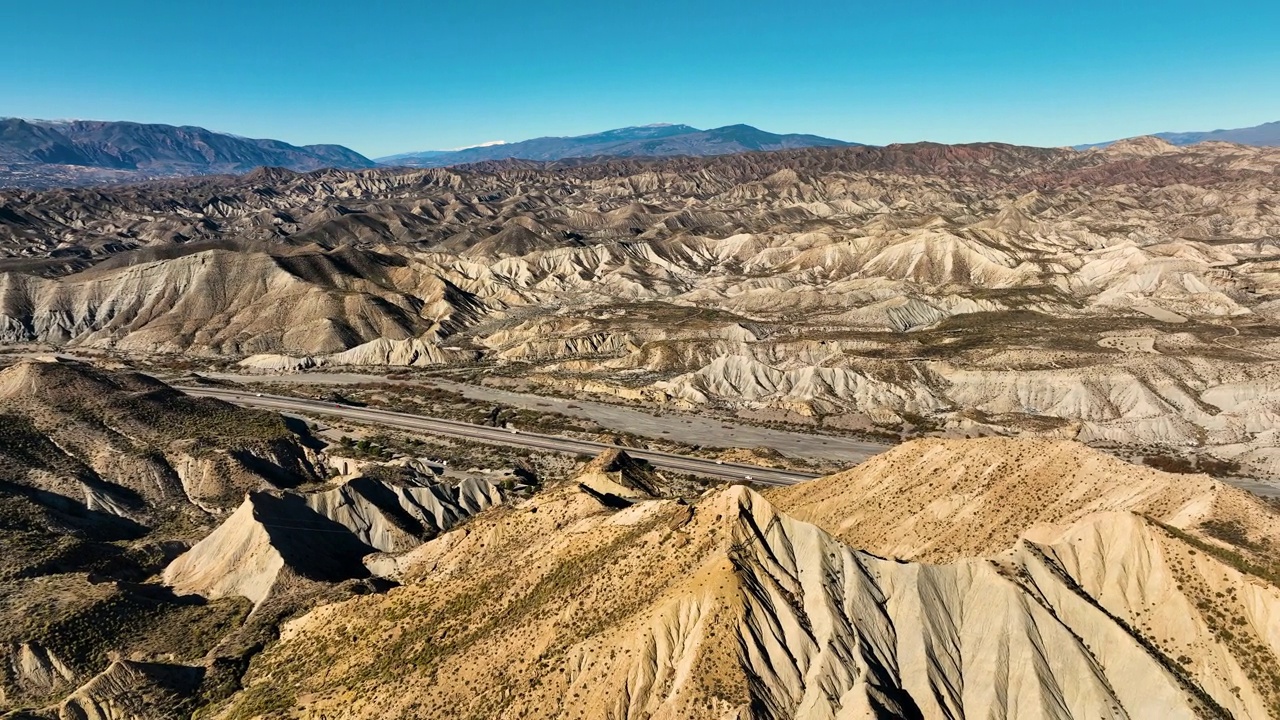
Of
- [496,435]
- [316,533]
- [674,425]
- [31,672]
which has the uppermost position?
[31,672]

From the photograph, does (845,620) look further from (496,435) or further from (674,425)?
(496,435)

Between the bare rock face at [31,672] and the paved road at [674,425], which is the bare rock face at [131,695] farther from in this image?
the paved road at [674,425]

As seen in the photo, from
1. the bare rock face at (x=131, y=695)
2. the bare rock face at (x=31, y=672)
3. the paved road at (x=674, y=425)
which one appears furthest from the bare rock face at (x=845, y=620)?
the paved road at (x=674, y=425)

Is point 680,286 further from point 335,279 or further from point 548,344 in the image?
point 335,279

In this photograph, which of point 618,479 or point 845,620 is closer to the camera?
point 845,620

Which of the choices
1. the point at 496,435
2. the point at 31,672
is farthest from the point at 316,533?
the point at 496,435

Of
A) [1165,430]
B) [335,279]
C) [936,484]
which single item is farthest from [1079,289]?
[335,279]
